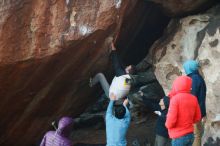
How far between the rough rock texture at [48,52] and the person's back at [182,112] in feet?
6.35

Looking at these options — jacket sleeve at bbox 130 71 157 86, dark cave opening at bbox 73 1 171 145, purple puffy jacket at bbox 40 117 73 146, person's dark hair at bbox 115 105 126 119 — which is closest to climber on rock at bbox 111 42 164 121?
jacket sleeve at bbox 130 71 157 86

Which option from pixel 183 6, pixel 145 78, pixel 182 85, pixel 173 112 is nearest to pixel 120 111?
pixel 173 112

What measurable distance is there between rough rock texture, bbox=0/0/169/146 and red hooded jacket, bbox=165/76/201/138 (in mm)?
1928

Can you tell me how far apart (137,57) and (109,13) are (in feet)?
11.0

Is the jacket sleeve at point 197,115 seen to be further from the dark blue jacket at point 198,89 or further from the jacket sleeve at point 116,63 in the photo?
the jacket sleeve at point 116,63

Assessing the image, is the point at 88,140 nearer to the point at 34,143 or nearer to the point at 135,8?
the point at 34,143

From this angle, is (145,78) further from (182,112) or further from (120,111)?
(182,112)

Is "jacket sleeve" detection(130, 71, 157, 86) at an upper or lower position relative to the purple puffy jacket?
lower

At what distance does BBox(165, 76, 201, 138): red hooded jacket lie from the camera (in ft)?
21.8

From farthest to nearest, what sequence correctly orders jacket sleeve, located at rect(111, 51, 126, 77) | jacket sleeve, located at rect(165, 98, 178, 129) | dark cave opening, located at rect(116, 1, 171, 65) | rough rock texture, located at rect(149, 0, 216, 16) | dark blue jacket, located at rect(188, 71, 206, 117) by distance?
dark cave opening, located at rect(116, 1, 171, 65), rough rock texture, located at rect(149, 0, 216, 16), jacket sleeve, located at rect(111, 51, 126, 77), dark blue jacket, located at rect(188, 71, 206, 117), jacket sleeve, located at rect(165, 98, 178, 129)

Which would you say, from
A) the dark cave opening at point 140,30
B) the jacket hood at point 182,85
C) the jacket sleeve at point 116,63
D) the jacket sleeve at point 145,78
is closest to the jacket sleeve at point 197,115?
the jacket hood at point 182,85

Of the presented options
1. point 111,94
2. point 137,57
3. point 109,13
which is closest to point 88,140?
point 137,57

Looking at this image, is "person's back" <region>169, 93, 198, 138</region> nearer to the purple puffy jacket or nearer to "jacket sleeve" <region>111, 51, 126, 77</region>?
the purple puffy jacket

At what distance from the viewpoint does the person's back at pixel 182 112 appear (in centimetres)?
665
